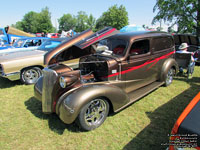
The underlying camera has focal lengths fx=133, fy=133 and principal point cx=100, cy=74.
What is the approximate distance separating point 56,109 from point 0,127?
135 centimetres

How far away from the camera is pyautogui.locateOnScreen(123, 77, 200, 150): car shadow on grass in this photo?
7.67ft

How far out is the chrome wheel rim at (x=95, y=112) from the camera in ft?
8.75

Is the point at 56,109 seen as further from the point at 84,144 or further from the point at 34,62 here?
the point at 34,62

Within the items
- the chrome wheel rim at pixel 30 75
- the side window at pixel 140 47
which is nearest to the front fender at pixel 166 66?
the side window at pixel 140 47

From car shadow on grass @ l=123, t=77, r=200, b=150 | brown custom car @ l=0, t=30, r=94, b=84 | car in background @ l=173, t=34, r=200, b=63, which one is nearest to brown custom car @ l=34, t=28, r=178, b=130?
car shadow on grass @ l=123, t=77, r=200, b=150

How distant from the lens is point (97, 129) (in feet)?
9.00

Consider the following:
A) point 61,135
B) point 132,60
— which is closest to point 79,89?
point 61,135

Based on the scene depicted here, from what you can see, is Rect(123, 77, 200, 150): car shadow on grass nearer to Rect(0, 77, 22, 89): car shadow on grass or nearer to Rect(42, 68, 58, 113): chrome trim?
Rect(42, 68, 58, 113): chrome trim

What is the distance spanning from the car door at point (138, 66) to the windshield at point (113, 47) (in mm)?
202

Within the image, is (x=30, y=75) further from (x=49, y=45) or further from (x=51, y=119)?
(x=51, y=119)

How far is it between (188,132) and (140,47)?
107 inches

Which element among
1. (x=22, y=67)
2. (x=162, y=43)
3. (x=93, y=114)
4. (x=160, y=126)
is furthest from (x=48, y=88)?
(x=162, y=43)

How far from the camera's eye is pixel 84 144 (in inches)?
94.4

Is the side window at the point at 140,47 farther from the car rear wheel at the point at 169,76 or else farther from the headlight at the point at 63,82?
the headlight at the point at 63,82
